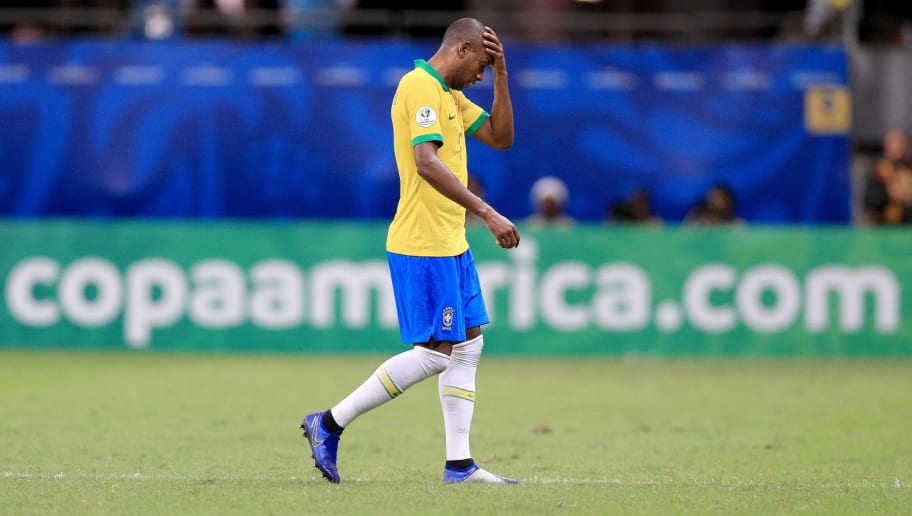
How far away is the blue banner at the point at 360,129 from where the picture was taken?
65.6 feet

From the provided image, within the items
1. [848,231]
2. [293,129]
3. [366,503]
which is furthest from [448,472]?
[293,129]

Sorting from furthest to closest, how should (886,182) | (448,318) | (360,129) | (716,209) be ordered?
(360,129) → (886,182) → (716,209) → (448,318)

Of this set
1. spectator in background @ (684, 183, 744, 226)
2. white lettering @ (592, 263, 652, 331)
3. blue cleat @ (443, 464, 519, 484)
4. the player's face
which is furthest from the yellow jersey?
spectator in background @ (684, 183, 744, 226)

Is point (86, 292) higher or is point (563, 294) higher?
point (86, 292)

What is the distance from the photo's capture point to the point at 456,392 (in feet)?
25.4

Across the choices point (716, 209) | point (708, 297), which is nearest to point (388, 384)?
point (708, 297)

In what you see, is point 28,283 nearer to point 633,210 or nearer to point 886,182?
point 633,210

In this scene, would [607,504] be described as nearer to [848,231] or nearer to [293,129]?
[848,231]

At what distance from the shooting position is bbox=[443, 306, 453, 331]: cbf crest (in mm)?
7559

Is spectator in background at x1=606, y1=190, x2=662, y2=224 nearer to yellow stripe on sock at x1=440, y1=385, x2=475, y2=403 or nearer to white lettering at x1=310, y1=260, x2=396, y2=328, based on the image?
white lettering at x1=310, y1=260, x2=396, y2=328

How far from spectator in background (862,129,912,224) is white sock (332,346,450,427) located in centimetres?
1225

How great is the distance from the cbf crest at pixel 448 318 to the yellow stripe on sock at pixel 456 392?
381 mm

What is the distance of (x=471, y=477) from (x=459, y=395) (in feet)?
1.43

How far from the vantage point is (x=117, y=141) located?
20.0 metres
